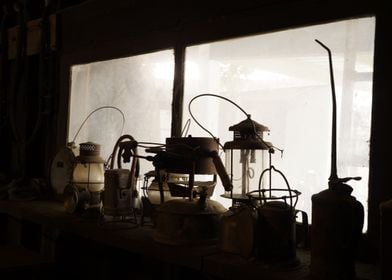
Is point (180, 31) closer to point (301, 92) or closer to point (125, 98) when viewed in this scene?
point (125, 98)

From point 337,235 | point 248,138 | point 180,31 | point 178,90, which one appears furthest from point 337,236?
point 180,31

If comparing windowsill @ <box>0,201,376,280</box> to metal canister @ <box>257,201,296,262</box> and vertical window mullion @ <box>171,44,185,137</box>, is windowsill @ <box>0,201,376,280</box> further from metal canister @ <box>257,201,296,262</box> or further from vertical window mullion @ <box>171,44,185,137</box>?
vertical window mullion @ <box>171,44,185,137</box>

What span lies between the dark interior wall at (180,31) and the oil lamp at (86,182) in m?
0.51

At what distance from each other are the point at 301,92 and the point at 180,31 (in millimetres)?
868

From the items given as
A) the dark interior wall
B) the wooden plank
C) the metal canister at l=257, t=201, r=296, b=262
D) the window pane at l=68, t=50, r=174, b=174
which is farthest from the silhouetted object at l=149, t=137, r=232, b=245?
the wooden plank

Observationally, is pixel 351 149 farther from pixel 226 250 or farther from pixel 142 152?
pixel 142 152

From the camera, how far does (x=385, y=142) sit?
175 centimetres

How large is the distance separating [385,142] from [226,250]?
0.75 meters

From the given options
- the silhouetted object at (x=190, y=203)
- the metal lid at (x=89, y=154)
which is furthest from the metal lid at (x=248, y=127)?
the metal lid at (x=89, y=154)

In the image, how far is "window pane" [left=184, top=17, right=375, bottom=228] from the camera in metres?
1.87

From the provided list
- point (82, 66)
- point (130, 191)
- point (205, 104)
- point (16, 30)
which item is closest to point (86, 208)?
point (130, 191)

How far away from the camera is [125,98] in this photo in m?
3.07

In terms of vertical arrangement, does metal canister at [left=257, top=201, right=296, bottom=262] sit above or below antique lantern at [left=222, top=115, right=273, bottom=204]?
below

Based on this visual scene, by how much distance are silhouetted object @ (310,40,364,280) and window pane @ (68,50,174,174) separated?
1372 millimetres
